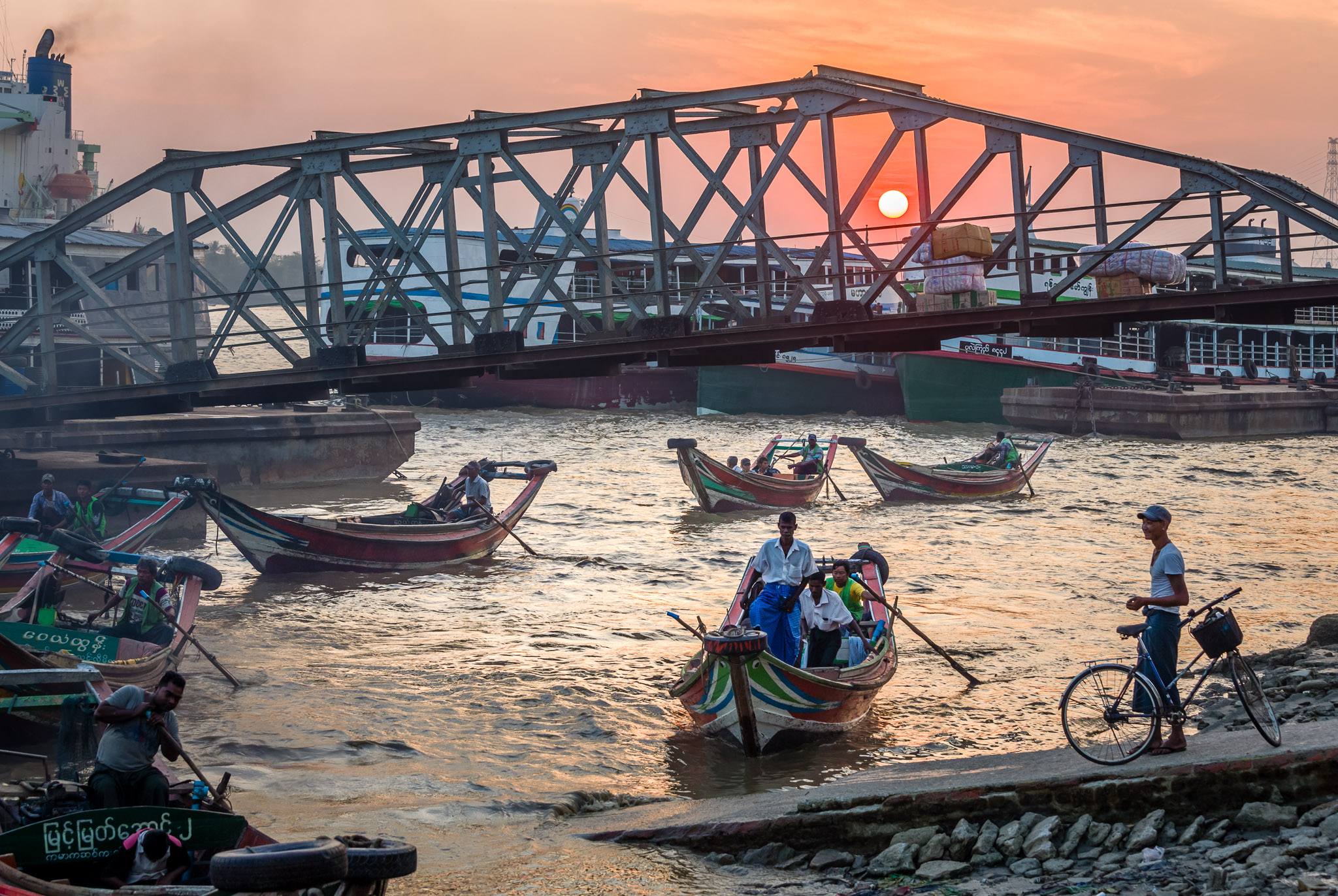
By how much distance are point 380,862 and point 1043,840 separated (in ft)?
13.1

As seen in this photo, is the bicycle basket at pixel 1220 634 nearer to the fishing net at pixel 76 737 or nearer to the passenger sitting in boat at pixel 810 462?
the fishing net at pixel 76 737

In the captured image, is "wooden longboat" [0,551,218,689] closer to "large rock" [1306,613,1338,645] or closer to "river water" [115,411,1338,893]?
"river water" [115,411,1338,893]

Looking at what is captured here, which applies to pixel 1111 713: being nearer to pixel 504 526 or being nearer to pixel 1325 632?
pixel 1325 632

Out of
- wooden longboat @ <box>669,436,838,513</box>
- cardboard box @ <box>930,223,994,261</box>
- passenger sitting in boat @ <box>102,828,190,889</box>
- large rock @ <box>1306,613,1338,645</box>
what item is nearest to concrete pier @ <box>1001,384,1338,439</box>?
wooden longboat @ <box>669,436,838,513</box>

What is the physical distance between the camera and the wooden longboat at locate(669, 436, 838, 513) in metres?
25.3

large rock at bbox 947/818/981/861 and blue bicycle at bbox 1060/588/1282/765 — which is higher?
blue bicycle at bbox 1060/588/1282/765

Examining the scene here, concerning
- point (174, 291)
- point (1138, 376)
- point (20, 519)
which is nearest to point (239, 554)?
point (174, 291)

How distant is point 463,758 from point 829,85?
883cm

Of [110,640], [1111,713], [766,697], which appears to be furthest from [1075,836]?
[110,640]

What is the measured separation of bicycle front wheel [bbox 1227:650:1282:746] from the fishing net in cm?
761

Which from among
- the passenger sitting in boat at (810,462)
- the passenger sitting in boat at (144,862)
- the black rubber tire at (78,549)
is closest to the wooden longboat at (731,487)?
the passenger sitting in boat at (810,462)

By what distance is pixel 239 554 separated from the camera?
2094cm

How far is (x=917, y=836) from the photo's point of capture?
7348 millimetres

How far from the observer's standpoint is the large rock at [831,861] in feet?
24.3
